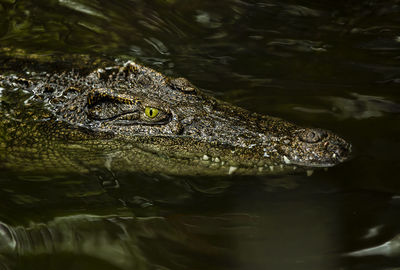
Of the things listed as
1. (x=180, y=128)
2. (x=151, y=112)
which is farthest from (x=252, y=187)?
(x=151, y=112)

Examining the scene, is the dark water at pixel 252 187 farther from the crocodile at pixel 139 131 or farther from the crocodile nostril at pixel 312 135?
the crocodile nostril at pixel 312 135

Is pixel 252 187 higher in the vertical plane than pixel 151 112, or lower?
lower

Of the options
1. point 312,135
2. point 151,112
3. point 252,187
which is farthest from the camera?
point 151,112

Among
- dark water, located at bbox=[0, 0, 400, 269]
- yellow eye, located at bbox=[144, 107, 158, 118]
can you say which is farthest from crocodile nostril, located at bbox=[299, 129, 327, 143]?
yellow eye, located at bbox=[144, 107, 158, 118]

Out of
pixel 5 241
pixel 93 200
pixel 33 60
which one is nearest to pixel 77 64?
pixel 33 60

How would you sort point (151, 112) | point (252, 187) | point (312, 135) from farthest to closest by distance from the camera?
point (151, 112) < point (252, 187) < point (312, 135)

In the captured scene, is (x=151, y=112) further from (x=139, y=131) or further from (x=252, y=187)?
(x=252, y=187)
